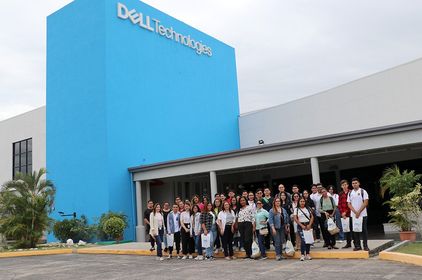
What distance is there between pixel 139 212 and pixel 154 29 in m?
10.9

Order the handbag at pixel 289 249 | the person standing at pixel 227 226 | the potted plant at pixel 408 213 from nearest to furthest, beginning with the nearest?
the handbag at pixel 289 249, the person standing at pixel 227 226, the potted plant at pixel 408 213

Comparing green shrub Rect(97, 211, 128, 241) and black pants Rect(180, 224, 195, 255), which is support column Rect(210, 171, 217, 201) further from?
black pants Rect(180, 224, 195, 255)

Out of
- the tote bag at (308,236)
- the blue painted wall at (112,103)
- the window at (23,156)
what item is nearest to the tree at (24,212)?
the blue painted wall at (112,103)

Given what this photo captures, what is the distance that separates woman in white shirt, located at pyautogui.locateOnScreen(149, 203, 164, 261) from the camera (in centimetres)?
1359

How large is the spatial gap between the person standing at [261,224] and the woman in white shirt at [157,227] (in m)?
3.39

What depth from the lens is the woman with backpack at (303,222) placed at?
35.6 feet

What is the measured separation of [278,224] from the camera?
11.2 m

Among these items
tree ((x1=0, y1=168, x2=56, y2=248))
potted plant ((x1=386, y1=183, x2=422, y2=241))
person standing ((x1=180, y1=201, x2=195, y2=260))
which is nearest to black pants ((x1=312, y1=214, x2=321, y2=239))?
potted plant ((x1=386, y1=183, x2=422, y2=241))

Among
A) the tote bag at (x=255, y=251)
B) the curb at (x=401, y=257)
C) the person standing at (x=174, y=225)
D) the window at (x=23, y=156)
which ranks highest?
the window at (x=23, y=156)

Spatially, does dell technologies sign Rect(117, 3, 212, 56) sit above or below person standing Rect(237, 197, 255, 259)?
above

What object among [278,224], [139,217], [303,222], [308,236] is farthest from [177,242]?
[139,217]

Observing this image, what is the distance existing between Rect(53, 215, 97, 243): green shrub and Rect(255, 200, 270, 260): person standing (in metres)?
12.0

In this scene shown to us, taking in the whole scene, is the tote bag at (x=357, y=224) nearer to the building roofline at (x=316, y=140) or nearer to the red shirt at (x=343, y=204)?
the red shirt at (x=343, y=204)

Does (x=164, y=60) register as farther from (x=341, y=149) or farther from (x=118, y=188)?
(x=341, y=149)
